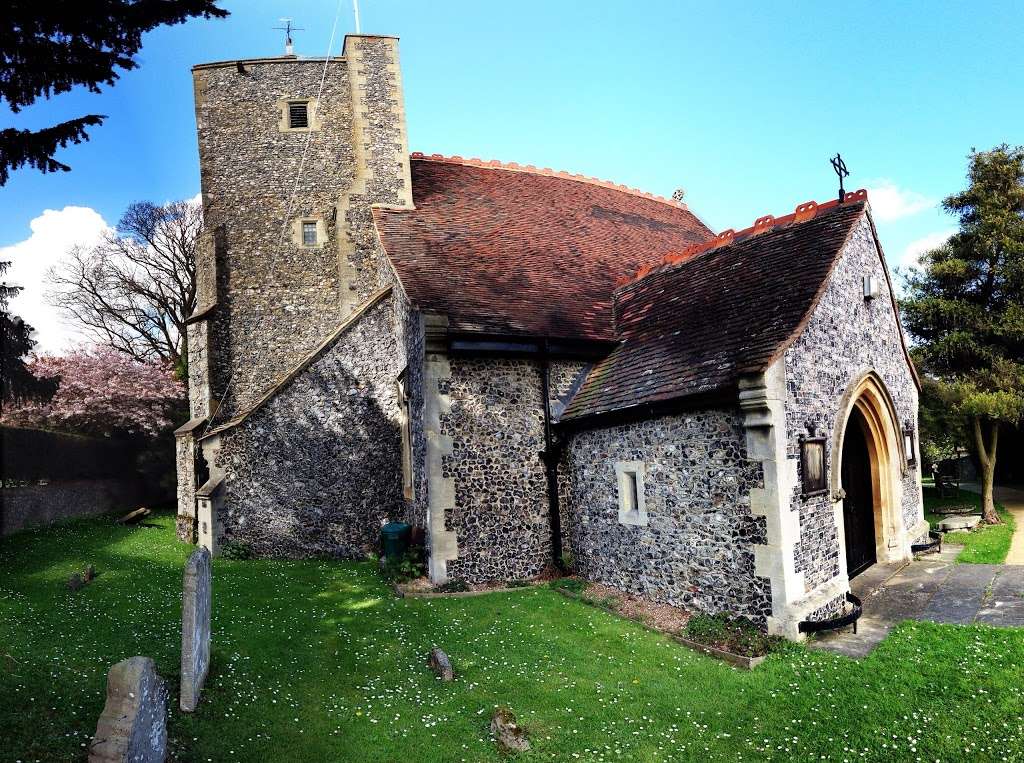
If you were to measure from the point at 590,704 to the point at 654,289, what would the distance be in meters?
7.88

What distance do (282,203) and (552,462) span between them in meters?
10.1

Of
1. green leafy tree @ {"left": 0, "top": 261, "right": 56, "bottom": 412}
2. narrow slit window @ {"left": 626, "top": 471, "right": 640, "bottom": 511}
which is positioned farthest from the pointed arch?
green leafy tree @ {"left": 0, "top": 261, "right": 56, "bottom": 412}

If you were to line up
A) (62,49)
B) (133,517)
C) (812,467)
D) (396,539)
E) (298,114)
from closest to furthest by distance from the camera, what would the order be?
(62,49), (812,467), (396,539), (298,114), (133,517)

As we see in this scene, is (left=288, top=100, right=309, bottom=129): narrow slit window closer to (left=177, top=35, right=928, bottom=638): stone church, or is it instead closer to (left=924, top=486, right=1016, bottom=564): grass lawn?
(left=177, top=35, right=928, bottom=638): stone church

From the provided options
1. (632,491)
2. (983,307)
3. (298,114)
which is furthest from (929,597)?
(298,114)

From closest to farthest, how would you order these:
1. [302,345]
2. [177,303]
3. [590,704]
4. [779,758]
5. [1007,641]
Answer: [779,758]
[590,704]
[1007,641]
[302,345]
[177,303]

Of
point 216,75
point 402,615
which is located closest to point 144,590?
point 402,615

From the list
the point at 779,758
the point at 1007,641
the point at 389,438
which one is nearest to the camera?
the point at 779,758

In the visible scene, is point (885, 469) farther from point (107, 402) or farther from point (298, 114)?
point (107, 402)

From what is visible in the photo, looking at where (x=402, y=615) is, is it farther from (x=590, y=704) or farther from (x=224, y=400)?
(x=224, y=400)

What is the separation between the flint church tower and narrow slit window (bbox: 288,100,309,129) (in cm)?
3

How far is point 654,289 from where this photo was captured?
1211 cm

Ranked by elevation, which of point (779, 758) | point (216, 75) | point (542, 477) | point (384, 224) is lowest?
point (779, 758)

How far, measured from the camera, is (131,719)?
14.8 ft
